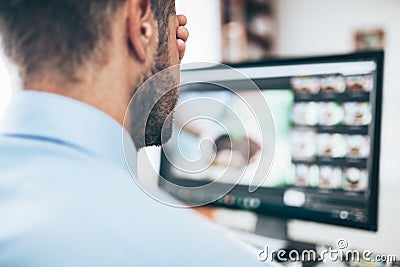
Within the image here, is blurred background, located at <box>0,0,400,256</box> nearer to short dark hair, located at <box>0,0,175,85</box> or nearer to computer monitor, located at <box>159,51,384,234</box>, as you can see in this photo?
computer monitor, located at <box>159,51,384,234</box>

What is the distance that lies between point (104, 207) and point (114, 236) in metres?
0.02

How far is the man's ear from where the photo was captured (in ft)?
1.12

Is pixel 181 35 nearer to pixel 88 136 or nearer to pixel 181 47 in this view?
pixel 181 47

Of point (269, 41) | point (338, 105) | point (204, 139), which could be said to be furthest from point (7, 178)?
point (269, 41)

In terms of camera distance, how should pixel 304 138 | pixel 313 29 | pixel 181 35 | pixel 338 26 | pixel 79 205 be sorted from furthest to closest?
1. pixel 313 29
2. pixel 338 26
3. pixel 304 138
4. pixel 181 35
5. pixel 79 205

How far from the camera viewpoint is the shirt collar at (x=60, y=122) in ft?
1.10

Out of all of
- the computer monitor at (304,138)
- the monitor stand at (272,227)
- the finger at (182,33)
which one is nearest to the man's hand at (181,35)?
the finger at (182,33)

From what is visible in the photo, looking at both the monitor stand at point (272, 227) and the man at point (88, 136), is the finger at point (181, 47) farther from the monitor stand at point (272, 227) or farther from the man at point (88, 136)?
the monitor stand at point (272, 227)

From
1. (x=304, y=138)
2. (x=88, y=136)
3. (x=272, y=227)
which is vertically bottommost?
(x=272, y=227)

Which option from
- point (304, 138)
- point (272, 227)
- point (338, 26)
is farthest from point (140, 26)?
point (338, 26)

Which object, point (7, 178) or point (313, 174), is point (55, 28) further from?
point (313, 174)

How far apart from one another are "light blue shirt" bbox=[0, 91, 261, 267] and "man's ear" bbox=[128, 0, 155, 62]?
2.4 inches

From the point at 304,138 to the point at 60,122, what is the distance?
0.53 m

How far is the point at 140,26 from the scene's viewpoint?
1.14 feet
